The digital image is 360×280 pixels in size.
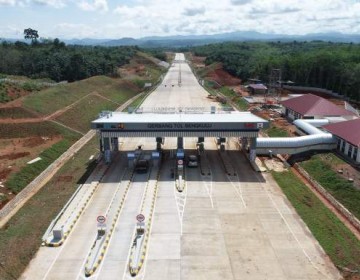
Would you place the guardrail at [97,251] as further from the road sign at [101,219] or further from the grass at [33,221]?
the grass at [33,221]

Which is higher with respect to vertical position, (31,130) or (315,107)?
(315,107)

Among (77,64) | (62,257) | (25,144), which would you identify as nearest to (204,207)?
(62,257)

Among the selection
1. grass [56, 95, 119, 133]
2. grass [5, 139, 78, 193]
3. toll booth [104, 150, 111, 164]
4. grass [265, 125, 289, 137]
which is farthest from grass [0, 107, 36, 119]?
grass [265, 125, 289, 137]

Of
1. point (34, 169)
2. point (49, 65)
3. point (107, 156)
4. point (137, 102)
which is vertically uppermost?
point (49, 65)

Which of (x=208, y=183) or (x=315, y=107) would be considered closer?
(x=208, y=183)

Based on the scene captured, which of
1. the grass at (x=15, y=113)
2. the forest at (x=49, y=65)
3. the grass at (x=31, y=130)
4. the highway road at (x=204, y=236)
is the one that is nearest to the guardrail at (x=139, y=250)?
the highway road at (x=204, y=236)

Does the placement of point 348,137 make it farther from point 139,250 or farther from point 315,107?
point 139,250

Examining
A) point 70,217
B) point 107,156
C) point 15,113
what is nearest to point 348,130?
point 107,156

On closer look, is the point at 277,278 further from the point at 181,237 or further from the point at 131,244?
the point at 131,244
